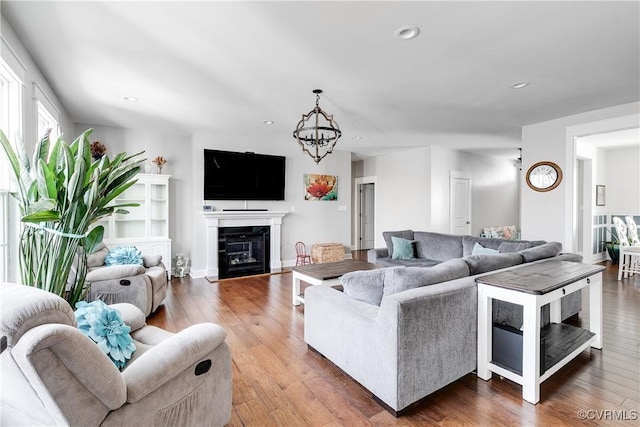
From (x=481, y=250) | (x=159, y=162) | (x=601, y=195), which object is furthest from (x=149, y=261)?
(x=601, y=195)

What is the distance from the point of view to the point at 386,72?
303cm

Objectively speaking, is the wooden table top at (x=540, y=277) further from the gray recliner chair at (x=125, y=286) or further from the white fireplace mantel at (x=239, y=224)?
the white fireplace mantel at (x=239, y=224)

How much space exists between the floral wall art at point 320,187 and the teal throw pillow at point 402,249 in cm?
204

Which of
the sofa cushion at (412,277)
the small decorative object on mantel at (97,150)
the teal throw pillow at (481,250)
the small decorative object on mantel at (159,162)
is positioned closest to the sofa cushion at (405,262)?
the teal throw pillow at (481,250)

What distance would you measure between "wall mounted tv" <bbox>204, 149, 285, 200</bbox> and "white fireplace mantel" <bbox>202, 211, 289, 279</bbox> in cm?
34

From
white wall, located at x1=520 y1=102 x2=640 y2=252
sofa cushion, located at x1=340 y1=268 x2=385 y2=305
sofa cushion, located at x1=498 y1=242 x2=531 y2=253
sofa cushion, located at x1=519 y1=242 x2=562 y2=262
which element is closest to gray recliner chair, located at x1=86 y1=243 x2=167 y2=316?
sofa cushion, located at x1=340 y1=268 x2=385 y2=305

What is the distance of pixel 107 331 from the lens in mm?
1590

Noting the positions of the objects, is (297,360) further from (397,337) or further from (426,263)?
(426,263)

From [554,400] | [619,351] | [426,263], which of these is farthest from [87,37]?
[619,351]

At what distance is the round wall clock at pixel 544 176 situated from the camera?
4.61 m

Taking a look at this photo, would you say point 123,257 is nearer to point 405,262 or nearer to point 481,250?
point 405,262

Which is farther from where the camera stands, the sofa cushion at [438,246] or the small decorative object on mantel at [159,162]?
the small decorative object on mantel at [159,162]

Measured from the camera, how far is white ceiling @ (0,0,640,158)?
6.88ft

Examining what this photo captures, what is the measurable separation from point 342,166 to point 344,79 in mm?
3865
